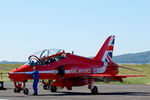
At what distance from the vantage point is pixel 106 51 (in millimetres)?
29266

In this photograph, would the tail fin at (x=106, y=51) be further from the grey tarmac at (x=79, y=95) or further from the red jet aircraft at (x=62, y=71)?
the grey tarmac at (x=79, y=95)

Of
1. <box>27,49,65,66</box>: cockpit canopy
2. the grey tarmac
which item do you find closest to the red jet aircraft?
<box>27,49,65,66</box>: cockpit canopy

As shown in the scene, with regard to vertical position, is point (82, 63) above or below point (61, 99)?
above

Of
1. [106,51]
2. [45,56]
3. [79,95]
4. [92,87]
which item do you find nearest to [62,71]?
[45,56]

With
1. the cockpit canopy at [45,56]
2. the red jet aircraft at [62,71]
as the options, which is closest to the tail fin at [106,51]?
the red jet aircraft at [62,71]

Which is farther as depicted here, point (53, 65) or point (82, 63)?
point (82, 63)

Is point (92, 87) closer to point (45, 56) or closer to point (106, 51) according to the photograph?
point (45, 56)

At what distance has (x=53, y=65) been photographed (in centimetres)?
2472

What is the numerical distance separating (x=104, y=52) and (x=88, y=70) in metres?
2.94

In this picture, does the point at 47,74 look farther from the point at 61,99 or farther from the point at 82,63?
the point at 61,99

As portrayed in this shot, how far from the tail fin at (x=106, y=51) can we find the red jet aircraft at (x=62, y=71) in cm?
59

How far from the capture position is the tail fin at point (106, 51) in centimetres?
2883

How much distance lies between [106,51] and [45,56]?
20.3 feet

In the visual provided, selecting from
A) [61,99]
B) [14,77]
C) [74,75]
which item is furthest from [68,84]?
[61,99]
